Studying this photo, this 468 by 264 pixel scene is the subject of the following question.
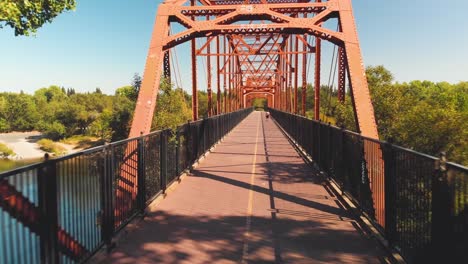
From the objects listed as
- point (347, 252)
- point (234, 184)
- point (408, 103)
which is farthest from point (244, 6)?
point (408, 103)

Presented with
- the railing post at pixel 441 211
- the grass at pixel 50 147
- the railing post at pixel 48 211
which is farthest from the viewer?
the grass at pixel 50 147

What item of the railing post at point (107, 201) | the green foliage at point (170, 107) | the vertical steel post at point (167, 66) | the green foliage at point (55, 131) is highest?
the vertical steel post at point (167, 66)

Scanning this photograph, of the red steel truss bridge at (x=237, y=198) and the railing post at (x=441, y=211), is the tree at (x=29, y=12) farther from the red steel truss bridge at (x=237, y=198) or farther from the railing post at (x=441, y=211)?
the railing post at (x=441, y=211)

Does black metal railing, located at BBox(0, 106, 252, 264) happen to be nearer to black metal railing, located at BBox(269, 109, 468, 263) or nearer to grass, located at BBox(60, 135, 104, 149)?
black metal railing, located at BBox(269, 109, 468, 263)

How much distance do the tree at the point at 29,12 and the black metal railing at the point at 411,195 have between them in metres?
8.94

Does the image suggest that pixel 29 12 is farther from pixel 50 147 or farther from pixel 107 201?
pixel 50 147

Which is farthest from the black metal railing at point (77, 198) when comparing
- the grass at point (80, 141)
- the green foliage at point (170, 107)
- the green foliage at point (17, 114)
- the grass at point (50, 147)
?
the green foliage at point (17, 114)

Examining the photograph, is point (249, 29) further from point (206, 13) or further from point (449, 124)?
point (449, 124)

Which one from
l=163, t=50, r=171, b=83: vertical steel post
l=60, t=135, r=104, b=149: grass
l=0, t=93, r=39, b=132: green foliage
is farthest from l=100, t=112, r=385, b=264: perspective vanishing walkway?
l=0, t=93, r=39, b=132: green foliage

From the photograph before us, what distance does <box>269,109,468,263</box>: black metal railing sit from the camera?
323 centimetres

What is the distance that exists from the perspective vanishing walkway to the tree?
637cm

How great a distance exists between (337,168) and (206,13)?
241 inches

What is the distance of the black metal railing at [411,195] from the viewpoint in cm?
323

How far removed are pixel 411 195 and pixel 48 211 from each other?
425 centimetres
